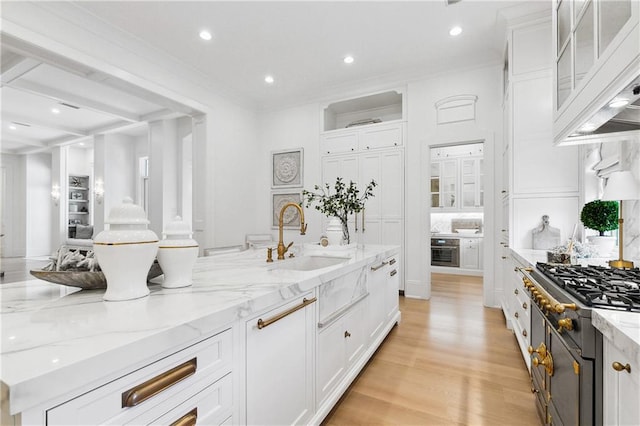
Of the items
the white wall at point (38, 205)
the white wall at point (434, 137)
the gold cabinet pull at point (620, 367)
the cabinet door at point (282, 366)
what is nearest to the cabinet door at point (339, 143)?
the white wall at point (434, 137)

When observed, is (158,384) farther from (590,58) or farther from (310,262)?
(590,58)

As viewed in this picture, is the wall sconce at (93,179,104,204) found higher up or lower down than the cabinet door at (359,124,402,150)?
lower down

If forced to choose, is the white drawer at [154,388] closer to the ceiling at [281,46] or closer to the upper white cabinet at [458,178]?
the ceiling at [281,46]

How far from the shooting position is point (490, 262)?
3.81 meters

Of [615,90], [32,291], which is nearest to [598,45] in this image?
[615,90]

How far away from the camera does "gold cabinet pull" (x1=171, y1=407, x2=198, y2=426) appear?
2.61 feet

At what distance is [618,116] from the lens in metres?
1.45

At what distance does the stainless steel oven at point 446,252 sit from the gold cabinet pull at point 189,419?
6.04 metres

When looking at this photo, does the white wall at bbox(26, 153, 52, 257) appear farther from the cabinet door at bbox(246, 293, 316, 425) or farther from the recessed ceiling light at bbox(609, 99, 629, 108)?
the recessed ceiling light at bbox(609, 99, 629, 108)

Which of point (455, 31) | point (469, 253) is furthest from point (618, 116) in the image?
point (469, 253)

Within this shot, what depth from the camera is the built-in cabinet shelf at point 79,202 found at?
30.1ft

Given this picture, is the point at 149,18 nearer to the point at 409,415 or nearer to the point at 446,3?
the point at 446,3

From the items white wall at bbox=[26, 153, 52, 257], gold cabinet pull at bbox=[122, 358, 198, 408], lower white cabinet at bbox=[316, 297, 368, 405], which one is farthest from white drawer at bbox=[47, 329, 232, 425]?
white wall at bbox=[26, 153, 52, 257]

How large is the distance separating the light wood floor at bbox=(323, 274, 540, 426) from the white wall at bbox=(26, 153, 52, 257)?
35.0 feet
